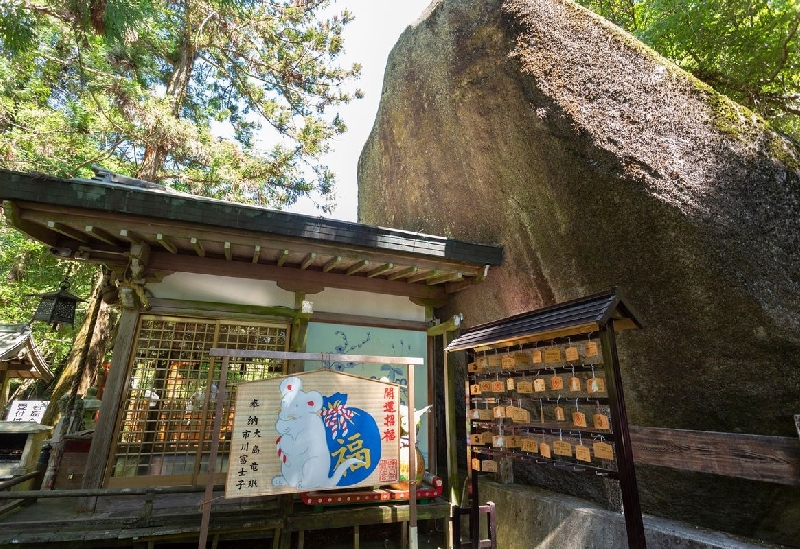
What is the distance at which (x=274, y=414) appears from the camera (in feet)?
12.8

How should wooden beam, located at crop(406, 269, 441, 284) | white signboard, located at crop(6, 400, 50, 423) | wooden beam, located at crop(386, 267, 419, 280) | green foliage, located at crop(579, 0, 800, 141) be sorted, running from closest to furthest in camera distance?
wooden beam, located at crop(386, 267, 419, 280) < wooden beam, located at crop(406, 269, 441, 284) < green foliage, located at crop(579, 0, 800, 141) < white signboard, located at crop(6, 400, 50, 423)

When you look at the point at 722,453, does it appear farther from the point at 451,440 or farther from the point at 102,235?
the point at 102,235

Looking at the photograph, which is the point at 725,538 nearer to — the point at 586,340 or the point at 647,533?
the point at 647,533

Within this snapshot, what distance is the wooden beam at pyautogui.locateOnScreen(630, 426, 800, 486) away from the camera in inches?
131

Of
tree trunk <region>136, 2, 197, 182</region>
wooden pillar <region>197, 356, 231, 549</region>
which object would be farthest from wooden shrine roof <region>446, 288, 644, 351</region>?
tree trunk <region>136, 2, 197, 182</region>

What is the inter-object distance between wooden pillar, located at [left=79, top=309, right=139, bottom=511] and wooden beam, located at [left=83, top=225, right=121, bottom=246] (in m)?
1.01

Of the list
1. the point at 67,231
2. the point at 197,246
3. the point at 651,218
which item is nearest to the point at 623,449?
the point at 651,218

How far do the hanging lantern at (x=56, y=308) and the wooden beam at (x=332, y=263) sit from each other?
408 centimetres

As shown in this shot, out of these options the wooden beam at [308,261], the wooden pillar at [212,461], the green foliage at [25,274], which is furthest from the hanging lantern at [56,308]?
the green foliage at [25,274]

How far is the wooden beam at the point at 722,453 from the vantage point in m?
3.32

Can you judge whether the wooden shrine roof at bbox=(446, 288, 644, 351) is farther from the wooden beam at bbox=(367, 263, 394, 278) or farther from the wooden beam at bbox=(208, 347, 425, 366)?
the wooden beam at bbox=(367, 263, 394, 278)

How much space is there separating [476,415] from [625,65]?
4.96 metres

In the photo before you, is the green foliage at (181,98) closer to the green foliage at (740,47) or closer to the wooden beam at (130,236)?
the wooden beam at (130,236)

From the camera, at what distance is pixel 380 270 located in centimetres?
642
